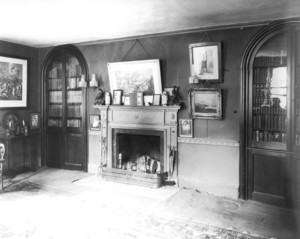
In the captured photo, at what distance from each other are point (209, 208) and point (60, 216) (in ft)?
6.81

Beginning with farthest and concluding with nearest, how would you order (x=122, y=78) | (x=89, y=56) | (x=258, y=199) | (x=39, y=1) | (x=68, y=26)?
(x=89, y=56), (x=122, y=78), (x=68, y=26), (x=258, y=199), (x=39, y=1)

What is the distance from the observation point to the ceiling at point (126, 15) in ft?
12.0

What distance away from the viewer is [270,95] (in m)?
4.39

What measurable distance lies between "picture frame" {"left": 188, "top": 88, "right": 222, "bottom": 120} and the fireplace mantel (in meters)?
0.30

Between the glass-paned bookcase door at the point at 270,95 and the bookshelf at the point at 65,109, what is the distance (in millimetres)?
3393

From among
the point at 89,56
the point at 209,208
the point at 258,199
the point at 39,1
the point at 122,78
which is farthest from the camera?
the point at 89,56

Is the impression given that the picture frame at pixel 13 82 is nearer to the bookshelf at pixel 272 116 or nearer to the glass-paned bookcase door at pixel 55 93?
the glass-paned bookcase door at pixel 55 93

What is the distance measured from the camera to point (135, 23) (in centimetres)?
457

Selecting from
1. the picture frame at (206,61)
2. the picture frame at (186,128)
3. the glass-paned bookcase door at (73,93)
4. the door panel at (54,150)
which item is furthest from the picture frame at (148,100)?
the door panel at (54,150)

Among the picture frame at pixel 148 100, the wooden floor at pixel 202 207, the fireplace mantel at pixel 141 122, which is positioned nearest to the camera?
the wooden floor at pixel 202 207

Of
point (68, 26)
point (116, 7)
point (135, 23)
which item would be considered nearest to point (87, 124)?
point (68, 26)

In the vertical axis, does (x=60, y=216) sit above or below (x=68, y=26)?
below

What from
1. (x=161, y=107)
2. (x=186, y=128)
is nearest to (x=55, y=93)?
(x=161, y=107)

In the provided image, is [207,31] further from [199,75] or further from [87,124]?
[87,124]
